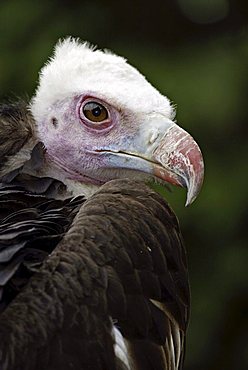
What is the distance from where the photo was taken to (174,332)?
3152mm

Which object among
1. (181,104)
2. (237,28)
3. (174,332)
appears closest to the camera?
(174,332)

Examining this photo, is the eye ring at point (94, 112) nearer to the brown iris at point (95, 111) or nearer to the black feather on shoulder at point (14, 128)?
the brown iris at point (95, 111)

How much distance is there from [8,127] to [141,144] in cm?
34

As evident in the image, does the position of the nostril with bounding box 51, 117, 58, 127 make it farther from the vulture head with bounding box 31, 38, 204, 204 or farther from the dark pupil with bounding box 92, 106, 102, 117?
the dark pupil with bounding box 92, 106, 102, 117

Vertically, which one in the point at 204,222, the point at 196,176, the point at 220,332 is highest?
the point at 196,176

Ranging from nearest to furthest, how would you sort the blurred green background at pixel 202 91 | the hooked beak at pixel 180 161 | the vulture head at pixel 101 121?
1. the hooked beak at pixel 180 161
2. the vulture head at pixel 101 121
3. the blurred green background at pixel 202 91

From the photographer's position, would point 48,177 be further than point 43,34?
No

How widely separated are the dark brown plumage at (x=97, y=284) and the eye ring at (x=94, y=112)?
330 mm

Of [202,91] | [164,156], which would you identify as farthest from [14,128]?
[202,91]

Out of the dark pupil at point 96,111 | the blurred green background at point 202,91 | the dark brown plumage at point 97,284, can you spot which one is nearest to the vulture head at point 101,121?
the dark pupil at point 96,111

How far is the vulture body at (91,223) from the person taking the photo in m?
2.81

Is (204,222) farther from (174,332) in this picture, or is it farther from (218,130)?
(174,332)

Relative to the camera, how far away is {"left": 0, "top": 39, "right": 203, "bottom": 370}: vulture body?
9.22ft

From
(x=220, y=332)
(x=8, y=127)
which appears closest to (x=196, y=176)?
(x=8, y=127)
